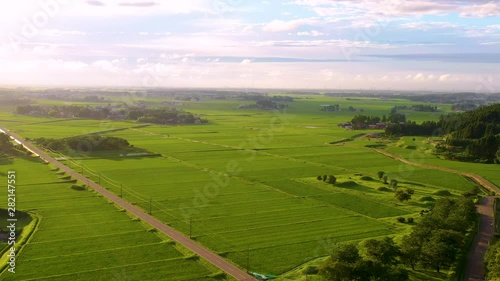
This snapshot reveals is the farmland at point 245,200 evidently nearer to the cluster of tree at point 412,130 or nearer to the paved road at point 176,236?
the paved road at point 176,236

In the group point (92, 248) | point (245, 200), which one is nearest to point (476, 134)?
point (245, 200)

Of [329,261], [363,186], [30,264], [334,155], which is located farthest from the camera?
[334,155]

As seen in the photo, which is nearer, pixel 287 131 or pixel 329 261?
pixel 329 261

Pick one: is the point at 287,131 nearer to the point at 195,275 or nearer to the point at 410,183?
the point at 410,183

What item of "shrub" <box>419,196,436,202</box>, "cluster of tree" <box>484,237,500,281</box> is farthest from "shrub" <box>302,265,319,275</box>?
"shrub" <box>419,196,436,202</box>

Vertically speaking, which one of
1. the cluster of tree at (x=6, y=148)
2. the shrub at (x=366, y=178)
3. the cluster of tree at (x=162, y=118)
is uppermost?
the cluster of tree at (x=162, y=118)

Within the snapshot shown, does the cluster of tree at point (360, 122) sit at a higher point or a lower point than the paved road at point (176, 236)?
higher

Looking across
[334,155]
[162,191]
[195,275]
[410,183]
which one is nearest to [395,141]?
[334,155]

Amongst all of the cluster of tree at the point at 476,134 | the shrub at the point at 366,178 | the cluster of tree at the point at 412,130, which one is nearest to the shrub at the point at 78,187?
the shrub at the point at 366,178
